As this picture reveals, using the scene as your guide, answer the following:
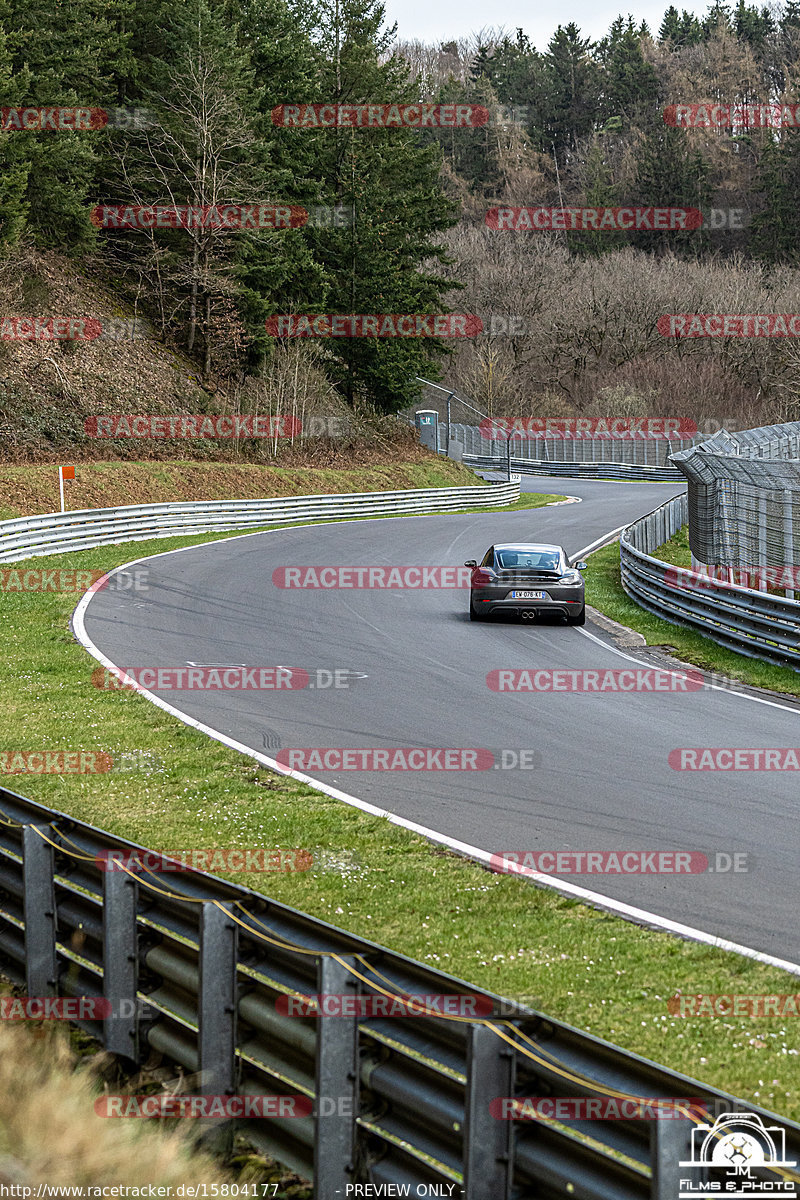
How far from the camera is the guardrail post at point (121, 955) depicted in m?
5.03

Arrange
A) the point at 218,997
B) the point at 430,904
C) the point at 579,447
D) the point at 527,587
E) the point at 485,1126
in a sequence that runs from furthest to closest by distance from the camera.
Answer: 1. the point at 579,447
2. the point at 527,587
3. the point at 430,904
4. the point at 218,997
5. the point at 485,1126

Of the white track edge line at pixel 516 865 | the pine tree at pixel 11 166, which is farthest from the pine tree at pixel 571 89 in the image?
the white track edge line at pixel 516 865

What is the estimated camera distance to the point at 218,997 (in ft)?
14.7

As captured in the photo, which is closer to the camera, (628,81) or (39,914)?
(39,914)

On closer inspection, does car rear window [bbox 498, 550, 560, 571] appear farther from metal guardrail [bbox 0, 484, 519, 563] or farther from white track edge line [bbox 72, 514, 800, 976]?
metal guardrail [bbox 0, 484, 519, 563]

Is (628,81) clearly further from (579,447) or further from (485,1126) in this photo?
(485,1126)

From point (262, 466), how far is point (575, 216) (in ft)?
218

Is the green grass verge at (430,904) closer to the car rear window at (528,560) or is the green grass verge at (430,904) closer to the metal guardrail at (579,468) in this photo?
the car rear window at (528,560)

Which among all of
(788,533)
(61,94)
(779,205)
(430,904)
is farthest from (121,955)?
(779,205)

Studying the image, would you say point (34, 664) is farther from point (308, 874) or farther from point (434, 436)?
point (434, 436)

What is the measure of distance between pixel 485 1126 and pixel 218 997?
52.9 inches

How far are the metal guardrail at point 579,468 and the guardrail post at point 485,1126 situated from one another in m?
66.6

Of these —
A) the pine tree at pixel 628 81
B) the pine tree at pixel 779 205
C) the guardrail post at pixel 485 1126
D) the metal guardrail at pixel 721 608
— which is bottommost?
the metal guardrail at pixel 721 608

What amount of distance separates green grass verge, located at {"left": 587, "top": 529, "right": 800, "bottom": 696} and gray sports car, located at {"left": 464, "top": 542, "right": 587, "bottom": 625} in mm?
1168
